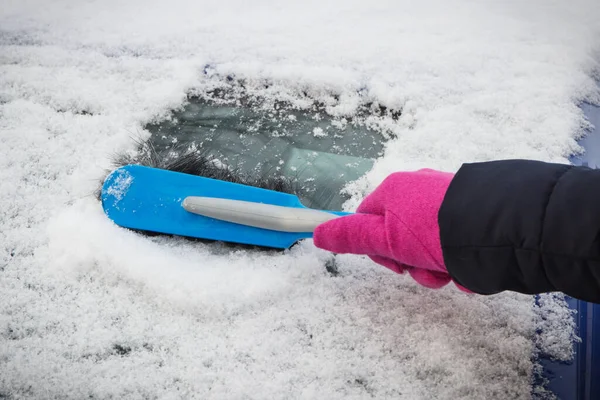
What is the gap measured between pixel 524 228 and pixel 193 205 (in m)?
0.50

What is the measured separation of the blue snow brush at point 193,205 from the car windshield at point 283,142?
12 centimetres

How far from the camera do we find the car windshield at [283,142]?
36.1 inches

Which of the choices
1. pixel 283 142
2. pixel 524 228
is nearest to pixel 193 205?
pixel 283 142

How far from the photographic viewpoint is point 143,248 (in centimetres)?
77

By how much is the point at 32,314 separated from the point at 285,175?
0.49 m

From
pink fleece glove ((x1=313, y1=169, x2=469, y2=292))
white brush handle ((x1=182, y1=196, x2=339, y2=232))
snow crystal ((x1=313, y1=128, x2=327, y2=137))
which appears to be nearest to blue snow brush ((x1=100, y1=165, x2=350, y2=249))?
white brush handle ((x1=182, y1=196, x2=339, y2=232))

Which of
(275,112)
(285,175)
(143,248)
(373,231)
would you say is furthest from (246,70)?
(373,231)

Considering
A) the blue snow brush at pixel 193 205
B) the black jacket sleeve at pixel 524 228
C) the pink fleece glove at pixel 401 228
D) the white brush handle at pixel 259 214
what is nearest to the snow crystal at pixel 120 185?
the blue snow brush at pixel 193 205

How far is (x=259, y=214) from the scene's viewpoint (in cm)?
75

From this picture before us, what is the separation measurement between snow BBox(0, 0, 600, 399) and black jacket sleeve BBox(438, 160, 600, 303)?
19cm

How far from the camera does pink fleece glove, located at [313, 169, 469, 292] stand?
0.58 m

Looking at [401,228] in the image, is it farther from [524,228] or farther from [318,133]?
[318,133]

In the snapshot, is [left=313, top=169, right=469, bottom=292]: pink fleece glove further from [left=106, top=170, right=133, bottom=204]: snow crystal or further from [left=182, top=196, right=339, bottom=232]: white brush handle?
[left=106, top=170, right=133, bottom=204]: snow crystal

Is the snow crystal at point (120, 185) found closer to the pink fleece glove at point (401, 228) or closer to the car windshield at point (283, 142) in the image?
the car windshield at point (283, 142)
